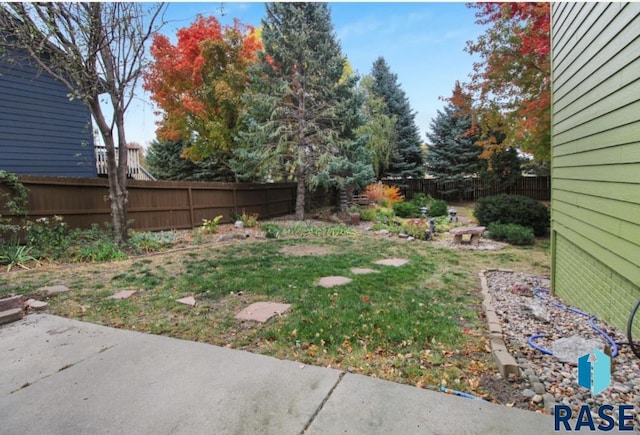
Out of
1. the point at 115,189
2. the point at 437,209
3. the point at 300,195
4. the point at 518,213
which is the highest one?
the point at 115,189

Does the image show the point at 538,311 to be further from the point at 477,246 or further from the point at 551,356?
the point at 477,246

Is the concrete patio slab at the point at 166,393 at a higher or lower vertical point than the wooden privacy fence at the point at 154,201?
lower

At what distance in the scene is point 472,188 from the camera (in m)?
19.1

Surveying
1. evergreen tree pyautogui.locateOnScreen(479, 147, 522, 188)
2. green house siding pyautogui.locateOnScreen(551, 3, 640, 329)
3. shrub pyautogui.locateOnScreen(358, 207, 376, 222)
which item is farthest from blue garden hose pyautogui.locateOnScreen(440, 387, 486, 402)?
evergreen tree pyautogui.locateOnScreen(479, 147, 522, 188)

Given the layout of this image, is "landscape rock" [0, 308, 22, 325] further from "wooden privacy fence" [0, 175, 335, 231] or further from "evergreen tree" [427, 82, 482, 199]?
"evergreen tree" [427, 82, 482, 199]

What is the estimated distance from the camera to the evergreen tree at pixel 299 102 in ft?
35.3

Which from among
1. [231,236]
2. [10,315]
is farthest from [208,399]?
[231,236]

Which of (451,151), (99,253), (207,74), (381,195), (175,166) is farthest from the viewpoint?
(175,166)

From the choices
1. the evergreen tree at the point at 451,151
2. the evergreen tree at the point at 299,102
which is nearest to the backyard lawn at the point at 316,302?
the evergreen tree at the point at 299,102

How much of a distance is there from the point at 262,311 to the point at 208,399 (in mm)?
1381

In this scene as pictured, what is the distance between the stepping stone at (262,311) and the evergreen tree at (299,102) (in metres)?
7.42

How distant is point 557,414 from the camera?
1.74 meters

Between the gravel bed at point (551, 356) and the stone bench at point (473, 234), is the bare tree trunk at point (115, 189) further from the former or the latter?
the stone bench at point (473, 234)

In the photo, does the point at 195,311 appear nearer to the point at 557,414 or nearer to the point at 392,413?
the point at 392,413
